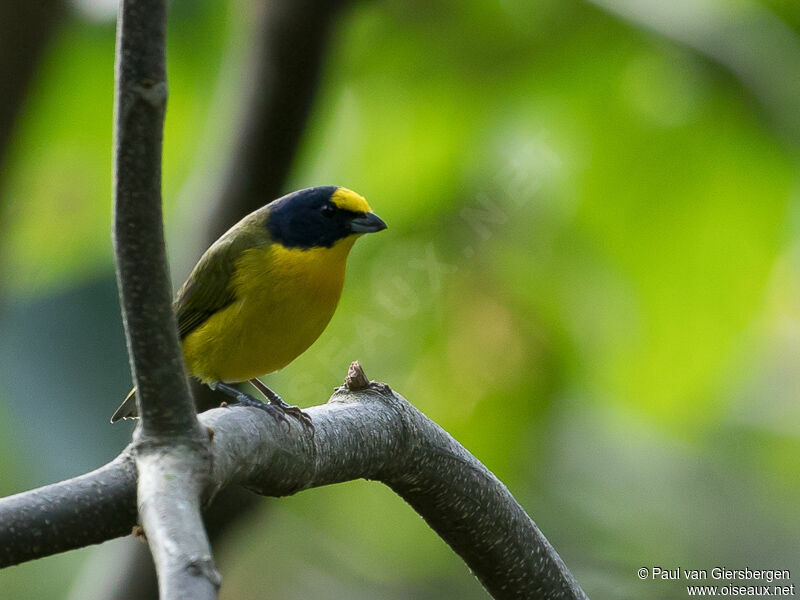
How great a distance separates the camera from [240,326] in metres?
3.62

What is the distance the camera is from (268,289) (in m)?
3.69

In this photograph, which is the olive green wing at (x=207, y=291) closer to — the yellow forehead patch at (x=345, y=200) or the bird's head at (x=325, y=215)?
the bird's head at (x=325, y=215)

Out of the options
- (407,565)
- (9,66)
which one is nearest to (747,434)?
(407,565)

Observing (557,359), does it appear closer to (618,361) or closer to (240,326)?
(618,361)

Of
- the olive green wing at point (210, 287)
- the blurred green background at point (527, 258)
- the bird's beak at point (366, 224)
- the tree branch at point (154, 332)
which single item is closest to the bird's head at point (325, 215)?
the bird's beak at point (366, 224)

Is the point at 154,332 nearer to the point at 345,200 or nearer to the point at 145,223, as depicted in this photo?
the point at 145,223

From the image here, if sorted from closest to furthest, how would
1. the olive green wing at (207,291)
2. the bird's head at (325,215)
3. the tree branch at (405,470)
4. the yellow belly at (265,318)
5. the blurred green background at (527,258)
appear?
the tree branch at (405,470), the yellow belly at (265,318), the olive green wing at (207,291), the bird's head at (325,215), the blurred green background at (527,258)

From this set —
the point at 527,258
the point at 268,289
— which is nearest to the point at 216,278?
the point at 268,289

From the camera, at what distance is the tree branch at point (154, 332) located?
152 cm

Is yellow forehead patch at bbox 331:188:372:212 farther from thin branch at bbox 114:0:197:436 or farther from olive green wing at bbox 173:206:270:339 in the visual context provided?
thin branch at bbox 114:0:197:436

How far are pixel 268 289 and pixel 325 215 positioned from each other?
0.46 metres

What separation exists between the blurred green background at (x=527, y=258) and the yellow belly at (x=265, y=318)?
1.01m

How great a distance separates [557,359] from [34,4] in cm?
259

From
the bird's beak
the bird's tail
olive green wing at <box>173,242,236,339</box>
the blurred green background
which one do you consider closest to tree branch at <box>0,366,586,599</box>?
olive green wing at <box>173,242,236,339</box>
